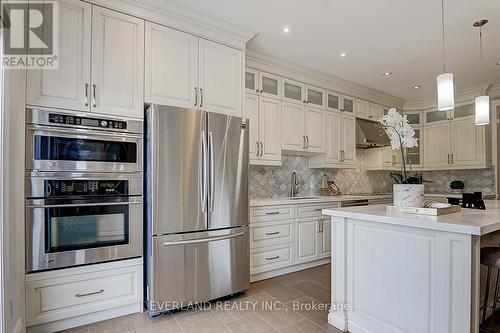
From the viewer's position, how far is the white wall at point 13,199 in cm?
152

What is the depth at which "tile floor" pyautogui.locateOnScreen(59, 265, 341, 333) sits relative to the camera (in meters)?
2.04

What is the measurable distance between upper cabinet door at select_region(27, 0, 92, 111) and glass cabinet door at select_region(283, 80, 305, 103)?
2338mm

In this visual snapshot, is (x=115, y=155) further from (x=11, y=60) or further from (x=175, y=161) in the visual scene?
(x=11, y=60)

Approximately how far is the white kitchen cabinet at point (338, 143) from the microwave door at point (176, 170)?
7.49ft

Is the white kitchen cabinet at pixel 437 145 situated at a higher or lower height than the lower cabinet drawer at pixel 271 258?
higher

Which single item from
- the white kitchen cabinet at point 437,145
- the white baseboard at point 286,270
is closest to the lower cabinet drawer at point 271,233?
the white baseboard at point 286,270

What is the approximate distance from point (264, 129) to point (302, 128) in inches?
26.7

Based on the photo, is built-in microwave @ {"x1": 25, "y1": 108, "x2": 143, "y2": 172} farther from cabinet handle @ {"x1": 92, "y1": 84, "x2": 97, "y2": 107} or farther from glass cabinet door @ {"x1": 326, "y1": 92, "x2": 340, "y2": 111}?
glass cabinet door @ {"x1": 326, "y1": 92, "x2": 340, "y2": 111}

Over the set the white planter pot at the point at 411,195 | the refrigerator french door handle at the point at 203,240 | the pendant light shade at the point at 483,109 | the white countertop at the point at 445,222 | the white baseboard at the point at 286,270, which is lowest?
the white baseboard at the point at 286,270

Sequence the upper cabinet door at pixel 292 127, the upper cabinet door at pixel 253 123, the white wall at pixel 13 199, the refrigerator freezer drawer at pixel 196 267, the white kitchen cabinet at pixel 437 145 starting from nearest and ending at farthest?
the white wall at pixel 13 199
the refrigerator freezer drawer at pixel 196 267
the upper cabinet door at pixel 253 123
the upper cabinet door at pixel 292 127
the white kitchen cabinet at pixel 437 145

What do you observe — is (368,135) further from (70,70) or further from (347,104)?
(70,70)

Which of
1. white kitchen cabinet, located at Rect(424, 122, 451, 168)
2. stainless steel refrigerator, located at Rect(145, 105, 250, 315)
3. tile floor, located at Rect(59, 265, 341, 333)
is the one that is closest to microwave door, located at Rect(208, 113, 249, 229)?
stainless steel refrigerator, located at Rect(145, 105, 250, 315)

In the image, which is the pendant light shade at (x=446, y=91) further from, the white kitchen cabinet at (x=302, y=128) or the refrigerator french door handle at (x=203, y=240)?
the refrigerator french door handle at (x=203, y=240)

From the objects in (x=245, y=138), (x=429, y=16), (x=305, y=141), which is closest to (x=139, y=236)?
(x=245, y=138)
